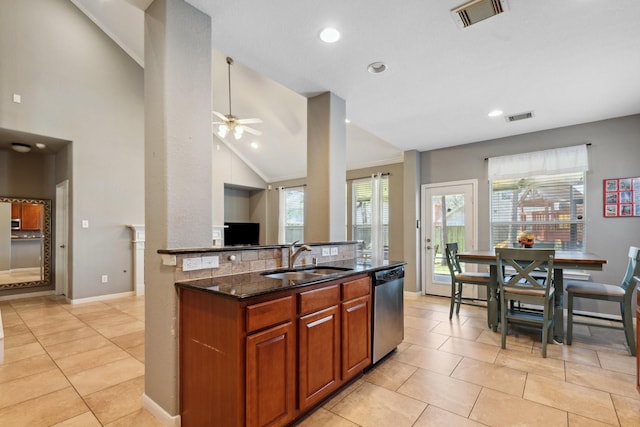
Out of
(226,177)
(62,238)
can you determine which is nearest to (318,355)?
(62,238)

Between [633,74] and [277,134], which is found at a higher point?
[277,134]

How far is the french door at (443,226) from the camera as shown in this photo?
499cm

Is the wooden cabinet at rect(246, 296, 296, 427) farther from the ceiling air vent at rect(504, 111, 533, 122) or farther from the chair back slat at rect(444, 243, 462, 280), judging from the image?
the ceiling air vent at rect(504, 111, 533, 122)

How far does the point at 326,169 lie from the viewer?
3.22 metres

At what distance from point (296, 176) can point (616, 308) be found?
20.9ft

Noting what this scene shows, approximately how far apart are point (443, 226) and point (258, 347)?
4.53 m

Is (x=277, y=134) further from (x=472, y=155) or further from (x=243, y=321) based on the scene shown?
(x=243, y=321)

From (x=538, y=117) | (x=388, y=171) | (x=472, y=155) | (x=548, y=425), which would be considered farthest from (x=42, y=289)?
(x=538, y=117)

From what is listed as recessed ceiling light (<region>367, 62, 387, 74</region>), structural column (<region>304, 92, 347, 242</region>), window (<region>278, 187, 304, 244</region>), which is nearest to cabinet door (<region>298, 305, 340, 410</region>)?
structural column (<region>304, 92, 347, 242</region>)

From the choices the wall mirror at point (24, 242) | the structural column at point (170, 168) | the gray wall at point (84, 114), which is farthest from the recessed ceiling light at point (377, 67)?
the wall mirror at point (24, 242)

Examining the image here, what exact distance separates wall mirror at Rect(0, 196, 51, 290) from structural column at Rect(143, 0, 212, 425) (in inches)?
201

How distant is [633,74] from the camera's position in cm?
287

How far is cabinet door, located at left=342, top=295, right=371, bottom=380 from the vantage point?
215 cm

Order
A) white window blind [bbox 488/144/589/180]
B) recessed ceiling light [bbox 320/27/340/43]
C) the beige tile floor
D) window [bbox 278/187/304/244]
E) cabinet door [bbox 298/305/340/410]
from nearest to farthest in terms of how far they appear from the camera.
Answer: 1. cabinet door [bbox 298/305/340/410]
2. the beige tile floor
3. recessed ceiling light [bbox 320/27/340/43]
4. white window blind [bbox 488/144/589/180]
5. window [bbox 278/187/304/244]
